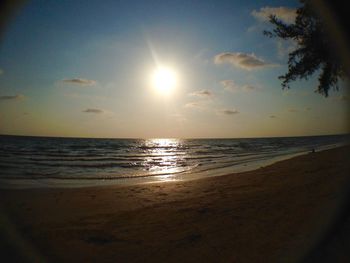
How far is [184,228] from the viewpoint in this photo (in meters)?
6.47

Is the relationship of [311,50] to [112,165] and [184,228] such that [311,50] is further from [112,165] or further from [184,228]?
[112,165]

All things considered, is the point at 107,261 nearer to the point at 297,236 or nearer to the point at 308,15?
the point at 297,236

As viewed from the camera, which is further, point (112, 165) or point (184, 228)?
point (112, 165)

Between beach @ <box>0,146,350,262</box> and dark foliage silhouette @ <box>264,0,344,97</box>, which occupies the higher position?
dark foliage silhouette @ <box>264,0,344,97</box>

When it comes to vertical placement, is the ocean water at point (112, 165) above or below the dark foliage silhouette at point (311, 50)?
below

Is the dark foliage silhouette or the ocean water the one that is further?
the ocean water

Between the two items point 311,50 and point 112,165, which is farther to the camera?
point 112,165

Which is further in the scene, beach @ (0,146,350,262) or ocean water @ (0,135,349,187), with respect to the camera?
ocean water @ (0,135,349,187)

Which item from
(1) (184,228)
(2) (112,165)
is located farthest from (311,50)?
(2) (112,165)

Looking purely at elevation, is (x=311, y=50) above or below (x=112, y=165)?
above

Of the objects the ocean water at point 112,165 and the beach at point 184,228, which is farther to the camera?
the ocean water at point 112,165

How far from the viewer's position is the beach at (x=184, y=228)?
513 centimetres

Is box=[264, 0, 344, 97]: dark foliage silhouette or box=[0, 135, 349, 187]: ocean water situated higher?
box=[264, 0, 344, 97]: dark foliage silhouette

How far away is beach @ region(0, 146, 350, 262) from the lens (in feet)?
Result: 16.8
